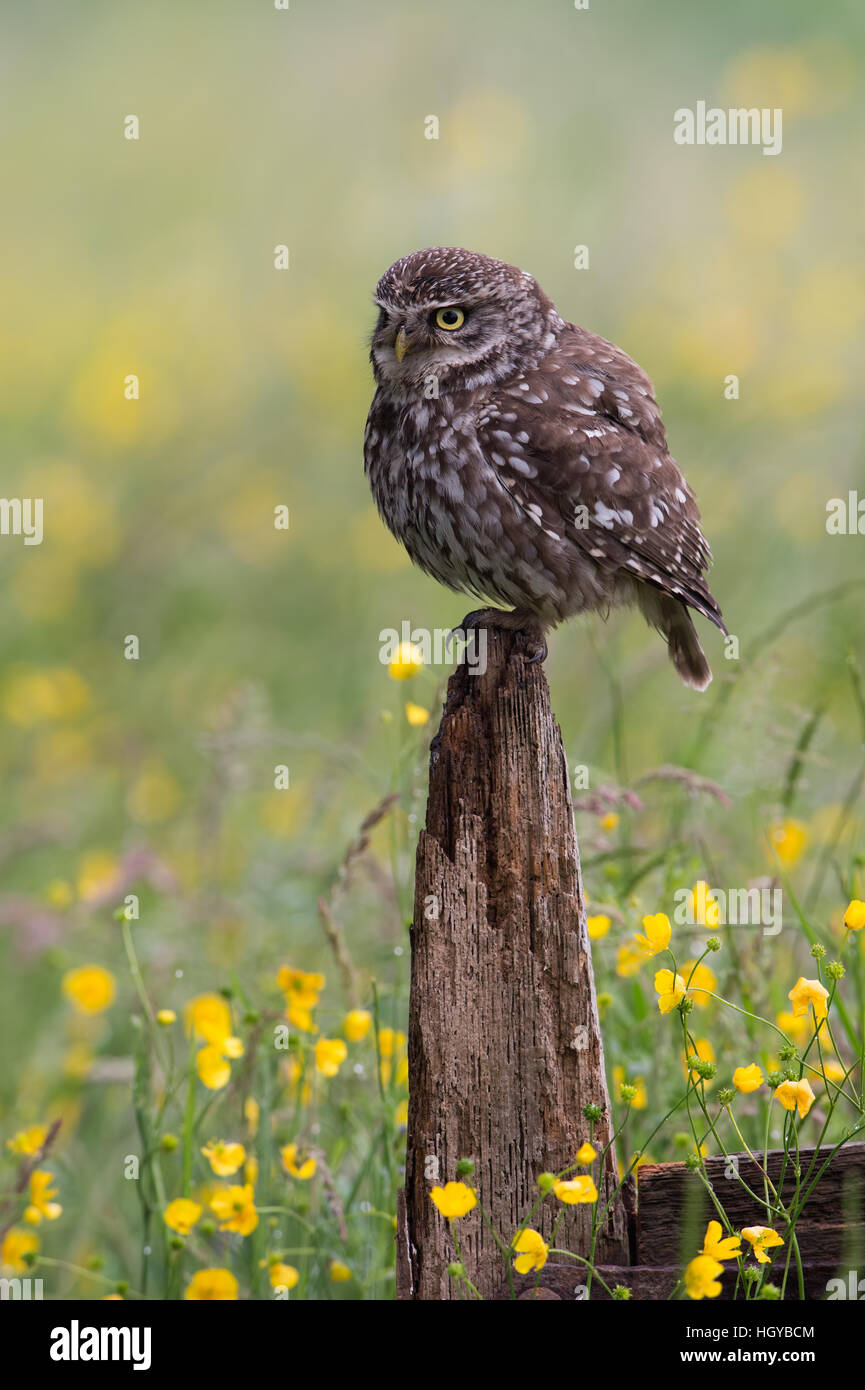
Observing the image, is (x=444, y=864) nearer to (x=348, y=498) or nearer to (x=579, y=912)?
(x=579, y=912)

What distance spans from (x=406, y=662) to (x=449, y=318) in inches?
39.2

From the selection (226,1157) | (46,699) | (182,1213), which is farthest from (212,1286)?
(46,699)

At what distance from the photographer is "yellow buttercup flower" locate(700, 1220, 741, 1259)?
2102mm

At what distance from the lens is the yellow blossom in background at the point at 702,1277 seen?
209cm

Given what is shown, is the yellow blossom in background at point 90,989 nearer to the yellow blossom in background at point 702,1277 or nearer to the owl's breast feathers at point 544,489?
the owl's breast feathers at point 544,489

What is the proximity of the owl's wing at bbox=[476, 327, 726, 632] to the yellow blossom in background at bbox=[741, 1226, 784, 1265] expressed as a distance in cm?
173

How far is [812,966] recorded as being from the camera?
3959mm

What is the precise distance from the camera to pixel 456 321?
3.56 m

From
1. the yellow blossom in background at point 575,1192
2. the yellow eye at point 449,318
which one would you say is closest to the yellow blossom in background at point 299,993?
the yellow blossom in background at point 575,1192

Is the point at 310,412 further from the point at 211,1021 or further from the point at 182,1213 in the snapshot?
the point at 182,1213

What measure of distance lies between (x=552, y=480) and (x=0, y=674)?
4391 mm

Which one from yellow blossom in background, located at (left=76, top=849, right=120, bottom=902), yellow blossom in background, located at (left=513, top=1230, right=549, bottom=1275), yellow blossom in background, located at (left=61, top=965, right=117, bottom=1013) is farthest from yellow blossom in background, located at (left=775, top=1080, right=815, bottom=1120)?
yellow blossom in background, located at (left=76, top=849, right=120, bottom=902)

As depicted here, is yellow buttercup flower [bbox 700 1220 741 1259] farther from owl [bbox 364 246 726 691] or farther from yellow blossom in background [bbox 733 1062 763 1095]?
owl [bbox 364 246 726 691]

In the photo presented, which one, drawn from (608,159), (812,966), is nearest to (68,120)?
(608,159)
